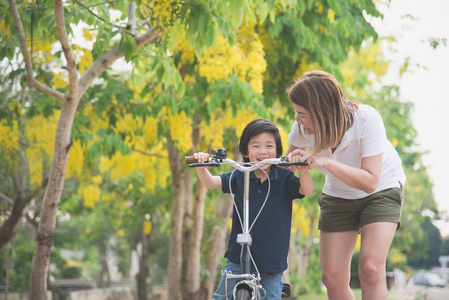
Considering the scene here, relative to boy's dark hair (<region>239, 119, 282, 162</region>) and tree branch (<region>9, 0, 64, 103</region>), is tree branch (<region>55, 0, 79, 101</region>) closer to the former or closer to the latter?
tree branch (<region>9, 0, 64, 103</region>)

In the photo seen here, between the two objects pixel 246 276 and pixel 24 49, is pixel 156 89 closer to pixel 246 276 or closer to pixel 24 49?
pixel 24 49

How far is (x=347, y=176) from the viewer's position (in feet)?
9.21

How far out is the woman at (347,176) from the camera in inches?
113

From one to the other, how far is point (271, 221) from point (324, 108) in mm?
694

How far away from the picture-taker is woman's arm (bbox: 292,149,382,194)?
2754mm

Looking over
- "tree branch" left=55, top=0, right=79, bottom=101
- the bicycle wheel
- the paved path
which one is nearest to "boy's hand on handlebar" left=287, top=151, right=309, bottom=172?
the bicycle wheel

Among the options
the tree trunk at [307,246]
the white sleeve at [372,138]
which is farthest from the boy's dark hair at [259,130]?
the tree trunk at [307,246]

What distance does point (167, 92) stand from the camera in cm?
788

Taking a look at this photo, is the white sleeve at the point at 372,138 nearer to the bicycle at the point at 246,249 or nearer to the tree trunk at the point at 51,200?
the bicycle at the point at 246,249

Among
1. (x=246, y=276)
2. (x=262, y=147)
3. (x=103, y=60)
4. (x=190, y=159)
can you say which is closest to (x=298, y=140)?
(x=262, y=147)

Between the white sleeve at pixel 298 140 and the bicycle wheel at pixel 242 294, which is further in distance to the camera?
the white sleeve at pixel 298 140

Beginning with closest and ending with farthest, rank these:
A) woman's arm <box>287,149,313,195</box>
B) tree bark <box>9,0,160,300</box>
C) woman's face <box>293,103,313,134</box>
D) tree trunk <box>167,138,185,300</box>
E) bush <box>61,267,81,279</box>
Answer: woman's arm <box>287,149,313,195</box> < woman's face <box>293,103,313,134</box> < tree bark <box>9,0,160,300</box> < tree trunk <box>167,138,185,300</box> < bush <box>61,267,81,279</box>

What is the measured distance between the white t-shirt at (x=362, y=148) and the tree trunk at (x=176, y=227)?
604 centimetres

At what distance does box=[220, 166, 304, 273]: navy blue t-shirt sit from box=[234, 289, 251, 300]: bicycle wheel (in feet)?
1.01
